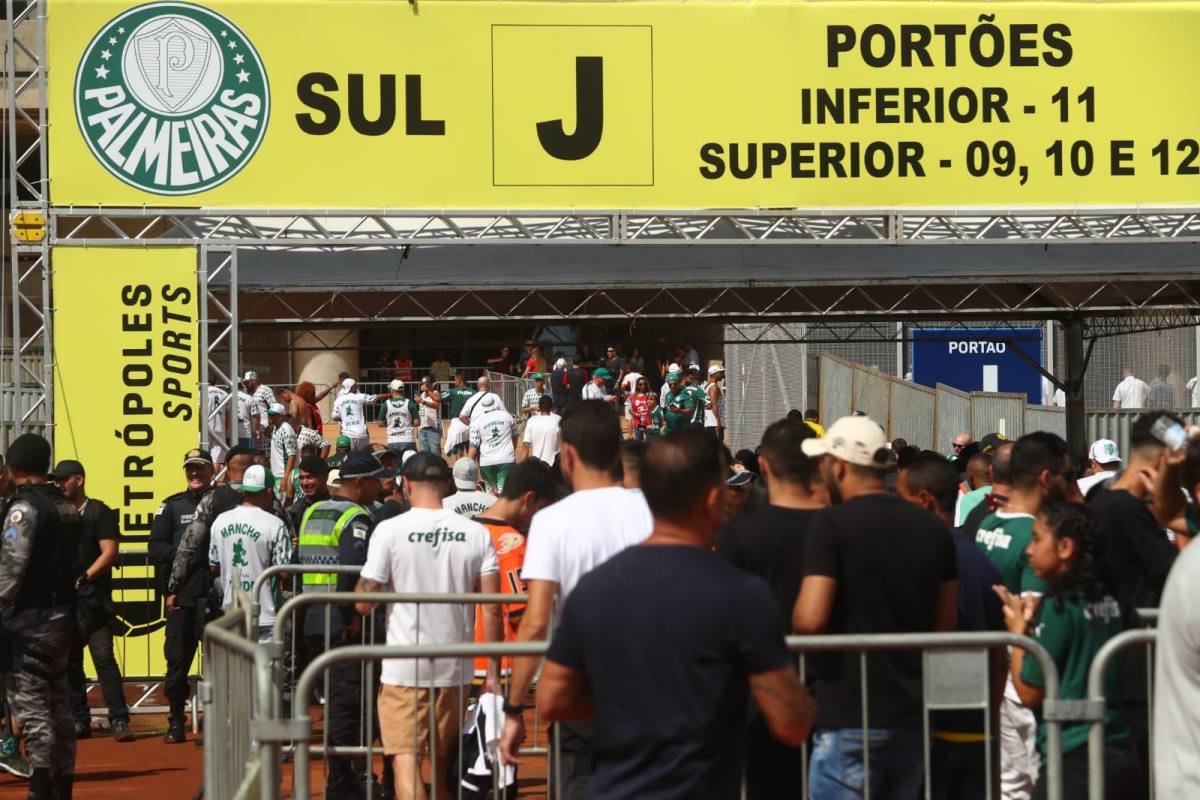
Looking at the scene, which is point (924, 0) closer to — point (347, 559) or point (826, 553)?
point (347, 559)

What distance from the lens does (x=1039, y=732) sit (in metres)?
5.41

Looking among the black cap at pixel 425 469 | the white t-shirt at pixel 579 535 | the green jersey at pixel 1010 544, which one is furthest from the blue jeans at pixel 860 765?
the black cap at pixel 425 469

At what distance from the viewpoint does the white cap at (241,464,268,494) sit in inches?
444

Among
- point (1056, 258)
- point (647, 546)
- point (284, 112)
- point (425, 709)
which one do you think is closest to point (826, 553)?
point (647, 546)

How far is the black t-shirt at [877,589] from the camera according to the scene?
523 cm

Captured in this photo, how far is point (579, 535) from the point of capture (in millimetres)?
5887

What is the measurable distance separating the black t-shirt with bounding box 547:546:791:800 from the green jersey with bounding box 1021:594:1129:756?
65.1 inches

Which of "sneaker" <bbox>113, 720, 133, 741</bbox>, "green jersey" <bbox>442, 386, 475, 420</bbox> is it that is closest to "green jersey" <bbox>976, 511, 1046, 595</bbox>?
"sneaker" <bbox>113, 720, 133, 741</bbox>

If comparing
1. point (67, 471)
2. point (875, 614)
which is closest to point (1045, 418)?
point (67, 471)

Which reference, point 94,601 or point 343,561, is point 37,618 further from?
point 94,601

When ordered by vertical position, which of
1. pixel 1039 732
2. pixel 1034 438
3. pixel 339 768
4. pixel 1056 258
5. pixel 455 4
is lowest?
pixel 339 768

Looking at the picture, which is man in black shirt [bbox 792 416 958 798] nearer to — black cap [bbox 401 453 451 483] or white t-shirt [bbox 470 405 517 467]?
black cap [bbox 401 453 451 483]

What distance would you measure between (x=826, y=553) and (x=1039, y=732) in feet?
3.04

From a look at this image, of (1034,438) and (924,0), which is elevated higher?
(924,0)
